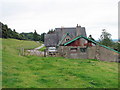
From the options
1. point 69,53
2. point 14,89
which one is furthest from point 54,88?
point 69,53

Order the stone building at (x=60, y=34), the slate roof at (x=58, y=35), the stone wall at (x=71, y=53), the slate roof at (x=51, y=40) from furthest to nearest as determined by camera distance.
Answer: the slate roof at (x=51, y=40), the slate roof at (x=58, y=35), the stone building at (x=60, y=34), the stone wall at (x=71, y=53)

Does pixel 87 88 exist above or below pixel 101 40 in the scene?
below

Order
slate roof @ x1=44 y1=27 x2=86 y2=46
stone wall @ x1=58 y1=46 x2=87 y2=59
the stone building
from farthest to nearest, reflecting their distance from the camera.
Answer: slate roof @ x1=44 y1=27 x2=86 y2=46 → the stone building → stone wall @ x1=58 y1=46 x2=87 y2=59

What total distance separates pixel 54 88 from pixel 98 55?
23384 mm

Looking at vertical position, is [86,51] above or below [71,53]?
above

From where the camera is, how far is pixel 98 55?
32.9m

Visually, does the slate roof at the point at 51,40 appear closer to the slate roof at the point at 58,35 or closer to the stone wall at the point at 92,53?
the slate roof at the point at 58,35

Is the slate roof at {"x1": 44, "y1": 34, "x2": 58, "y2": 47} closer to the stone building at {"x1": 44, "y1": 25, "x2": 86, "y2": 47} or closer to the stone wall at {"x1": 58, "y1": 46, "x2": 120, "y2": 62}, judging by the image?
the stone building at {"x1": 44, "y1": 25, "x2": 86, "y2": 47}

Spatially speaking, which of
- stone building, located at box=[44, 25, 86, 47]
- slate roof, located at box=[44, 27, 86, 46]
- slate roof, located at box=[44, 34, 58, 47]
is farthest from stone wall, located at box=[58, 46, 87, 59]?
slate roof, located at box=[44, 34, 58, 47]

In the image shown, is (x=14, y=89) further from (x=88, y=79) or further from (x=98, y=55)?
(x=98, y=55)

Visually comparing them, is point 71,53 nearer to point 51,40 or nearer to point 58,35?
point 58,35

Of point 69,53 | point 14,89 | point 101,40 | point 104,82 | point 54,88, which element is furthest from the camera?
point 101,40

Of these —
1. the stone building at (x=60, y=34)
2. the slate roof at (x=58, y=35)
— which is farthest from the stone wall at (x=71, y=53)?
the slate roof at (x=58, y=35)

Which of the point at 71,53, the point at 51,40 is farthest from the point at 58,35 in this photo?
the point at 71,53
